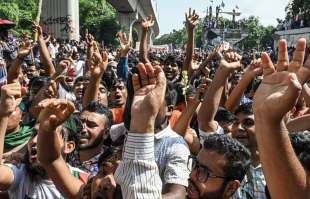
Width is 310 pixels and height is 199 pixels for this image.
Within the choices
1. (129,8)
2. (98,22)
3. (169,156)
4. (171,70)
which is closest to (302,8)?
(129,8)

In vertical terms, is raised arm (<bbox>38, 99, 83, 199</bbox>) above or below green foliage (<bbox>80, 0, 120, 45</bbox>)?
below

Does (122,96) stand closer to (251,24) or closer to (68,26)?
(68,26)

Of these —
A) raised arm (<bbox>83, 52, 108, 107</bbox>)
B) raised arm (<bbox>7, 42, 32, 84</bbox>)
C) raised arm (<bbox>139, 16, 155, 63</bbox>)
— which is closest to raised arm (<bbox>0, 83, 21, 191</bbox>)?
raised arm (<bbox>83, 52, 108, 107</bbox>)

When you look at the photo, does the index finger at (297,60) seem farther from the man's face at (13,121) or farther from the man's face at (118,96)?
the man's face at (118,96)

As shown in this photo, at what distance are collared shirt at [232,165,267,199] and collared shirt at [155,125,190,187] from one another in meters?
0.28

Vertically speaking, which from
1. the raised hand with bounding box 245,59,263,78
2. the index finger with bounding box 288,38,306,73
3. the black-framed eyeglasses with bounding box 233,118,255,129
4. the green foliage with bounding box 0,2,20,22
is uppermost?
the green foliage with bounding box 0,2,20,22

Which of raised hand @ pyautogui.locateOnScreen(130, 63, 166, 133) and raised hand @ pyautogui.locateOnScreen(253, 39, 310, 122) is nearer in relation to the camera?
raised hand @ pyautogui.locateOnScreen(253, 39, 310, 122)

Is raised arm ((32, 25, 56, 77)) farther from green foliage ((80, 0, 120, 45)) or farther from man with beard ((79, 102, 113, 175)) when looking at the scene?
green foliage ((80, 0, 120, 45))

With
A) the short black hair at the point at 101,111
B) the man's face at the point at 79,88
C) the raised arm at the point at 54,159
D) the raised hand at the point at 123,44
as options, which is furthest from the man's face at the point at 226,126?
the raised hand at the point at 123,44

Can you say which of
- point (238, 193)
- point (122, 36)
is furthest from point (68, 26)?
point (238, 193)

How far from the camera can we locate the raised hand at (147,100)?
2.14 metres

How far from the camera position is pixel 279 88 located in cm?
195

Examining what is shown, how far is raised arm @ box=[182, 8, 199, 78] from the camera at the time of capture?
20.1ft

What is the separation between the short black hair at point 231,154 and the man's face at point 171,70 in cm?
441
